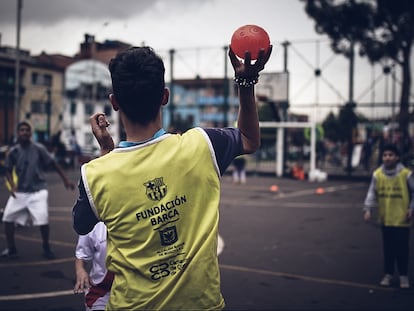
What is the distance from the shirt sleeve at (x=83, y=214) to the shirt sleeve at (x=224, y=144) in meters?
0.56

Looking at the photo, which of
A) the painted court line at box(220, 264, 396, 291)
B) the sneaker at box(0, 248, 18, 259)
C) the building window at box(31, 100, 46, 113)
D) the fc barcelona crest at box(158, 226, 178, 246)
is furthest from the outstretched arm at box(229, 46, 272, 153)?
the building window at box(31, 100, 46, 113)

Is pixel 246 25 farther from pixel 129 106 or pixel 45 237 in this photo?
pixel 45 237

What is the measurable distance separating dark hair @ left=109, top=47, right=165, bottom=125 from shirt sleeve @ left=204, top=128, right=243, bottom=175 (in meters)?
0.27

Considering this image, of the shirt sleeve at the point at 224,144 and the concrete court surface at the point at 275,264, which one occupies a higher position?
the shirt sleeve at the point at 224,144

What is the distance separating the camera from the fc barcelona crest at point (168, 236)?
78.8 inches

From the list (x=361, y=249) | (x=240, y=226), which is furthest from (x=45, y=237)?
(x=361, y=249)

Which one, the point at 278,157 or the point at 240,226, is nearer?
the point at 240,226

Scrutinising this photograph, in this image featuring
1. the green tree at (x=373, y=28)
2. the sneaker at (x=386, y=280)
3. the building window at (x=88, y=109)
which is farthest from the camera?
the building window at (x=88, y=109)

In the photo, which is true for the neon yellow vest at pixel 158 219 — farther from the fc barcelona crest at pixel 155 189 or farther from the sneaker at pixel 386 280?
the sneaker at pixel 386 280

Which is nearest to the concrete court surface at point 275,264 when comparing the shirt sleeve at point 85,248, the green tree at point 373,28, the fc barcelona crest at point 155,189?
the shirt sleeve at point 85,248

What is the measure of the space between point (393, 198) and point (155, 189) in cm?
529

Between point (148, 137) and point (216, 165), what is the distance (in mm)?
302

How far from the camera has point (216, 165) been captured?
2.07 meters

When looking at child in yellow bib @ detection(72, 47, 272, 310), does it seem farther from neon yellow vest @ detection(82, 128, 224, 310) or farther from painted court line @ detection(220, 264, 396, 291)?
painted court line @ detection(220, 264, 396, 291)
